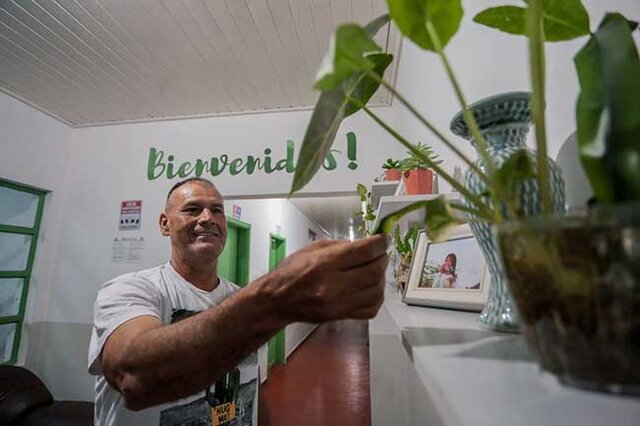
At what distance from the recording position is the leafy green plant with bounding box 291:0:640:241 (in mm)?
200

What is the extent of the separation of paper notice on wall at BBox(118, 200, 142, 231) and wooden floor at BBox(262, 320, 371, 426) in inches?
83.7

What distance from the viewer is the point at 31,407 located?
202 centimetres

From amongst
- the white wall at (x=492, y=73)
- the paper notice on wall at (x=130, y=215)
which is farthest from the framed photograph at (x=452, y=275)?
the paper notice on wall at (x=130, y=215)

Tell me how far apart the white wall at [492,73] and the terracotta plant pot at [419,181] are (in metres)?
0.16

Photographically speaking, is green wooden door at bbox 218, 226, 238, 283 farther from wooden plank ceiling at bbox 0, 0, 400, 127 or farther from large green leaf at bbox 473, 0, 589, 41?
large green leaf at bbox 473, 0, 589, 41

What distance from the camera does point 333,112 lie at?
1.17 feet

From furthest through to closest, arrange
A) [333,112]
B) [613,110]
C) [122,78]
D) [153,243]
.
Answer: [153,243] → [122,78] → [333,112] → [613,110]

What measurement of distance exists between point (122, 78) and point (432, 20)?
10.4ft

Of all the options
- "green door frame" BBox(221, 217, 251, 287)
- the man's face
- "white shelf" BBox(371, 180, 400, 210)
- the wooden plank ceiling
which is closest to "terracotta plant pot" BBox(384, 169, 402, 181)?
"white shelf" BBox(371, 180, 400, 210)

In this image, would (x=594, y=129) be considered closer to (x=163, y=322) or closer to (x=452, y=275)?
(x=452, y=275)

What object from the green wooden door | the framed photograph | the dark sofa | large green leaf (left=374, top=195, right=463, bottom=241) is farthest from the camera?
the green wooden door

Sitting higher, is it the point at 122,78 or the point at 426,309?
the point at 122,78

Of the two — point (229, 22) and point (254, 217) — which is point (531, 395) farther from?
point (254, 217)

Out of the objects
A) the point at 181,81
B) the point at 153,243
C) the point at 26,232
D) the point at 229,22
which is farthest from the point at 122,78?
the point at 26,232
